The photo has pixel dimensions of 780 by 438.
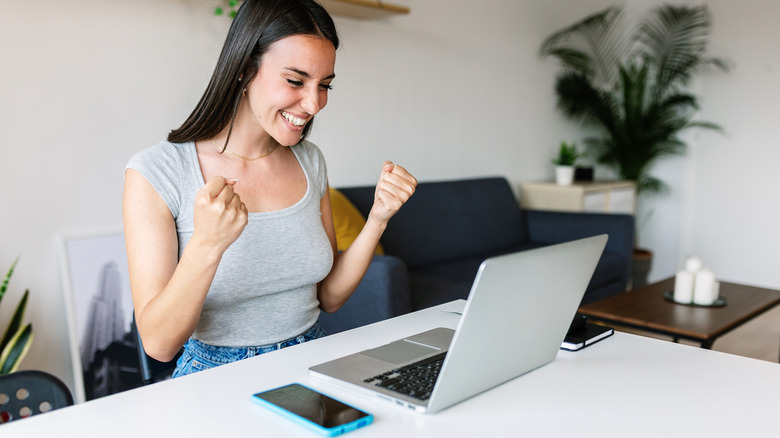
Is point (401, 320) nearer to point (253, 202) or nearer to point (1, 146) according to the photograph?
point (253, 202)

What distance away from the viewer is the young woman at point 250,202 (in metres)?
1.16

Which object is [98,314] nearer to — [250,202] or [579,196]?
[250,202]

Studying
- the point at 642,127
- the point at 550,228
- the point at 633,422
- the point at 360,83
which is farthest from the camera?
the point at 642,127

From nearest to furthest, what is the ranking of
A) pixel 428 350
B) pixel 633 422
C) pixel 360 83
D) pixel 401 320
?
1. pixel 633 422
2. pixel 428 350
3. pixel 401 320
4. pixel 360 83

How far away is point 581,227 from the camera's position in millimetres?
3756

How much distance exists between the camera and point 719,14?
4.64 m

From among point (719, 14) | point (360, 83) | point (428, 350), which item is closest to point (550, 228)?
point (360, 83)

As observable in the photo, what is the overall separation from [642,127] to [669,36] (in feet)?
2.36

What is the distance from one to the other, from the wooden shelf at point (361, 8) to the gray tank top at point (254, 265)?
5.13ft

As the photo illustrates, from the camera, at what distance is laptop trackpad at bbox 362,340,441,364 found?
3.25 ft

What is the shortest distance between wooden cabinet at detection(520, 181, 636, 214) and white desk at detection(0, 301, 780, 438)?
3.14m

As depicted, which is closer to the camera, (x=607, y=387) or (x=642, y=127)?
(x=607, y=387)

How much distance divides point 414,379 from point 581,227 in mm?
3062

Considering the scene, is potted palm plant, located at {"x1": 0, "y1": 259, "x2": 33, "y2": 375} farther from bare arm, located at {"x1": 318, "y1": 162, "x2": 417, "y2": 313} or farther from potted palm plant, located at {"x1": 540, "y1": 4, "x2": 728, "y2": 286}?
potted palm plant, located at {"x1": 540, "y1": 4, "x2": 728, "y2": 286}
